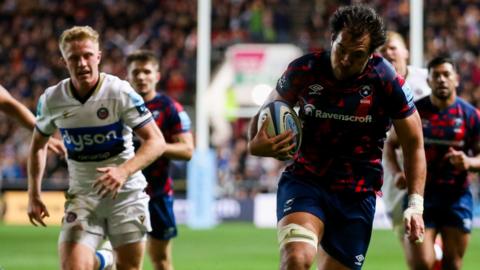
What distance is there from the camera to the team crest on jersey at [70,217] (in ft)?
21.1

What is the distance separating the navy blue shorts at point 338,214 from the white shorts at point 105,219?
117 centimetres

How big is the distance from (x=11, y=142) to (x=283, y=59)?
6658 mm

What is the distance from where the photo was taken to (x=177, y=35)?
26.7 m

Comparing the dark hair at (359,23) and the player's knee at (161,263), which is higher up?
the dark hair at (359,23)

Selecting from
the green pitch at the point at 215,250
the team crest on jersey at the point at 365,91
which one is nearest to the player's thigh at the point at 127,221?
the team crest on jersey at the point at 365,91

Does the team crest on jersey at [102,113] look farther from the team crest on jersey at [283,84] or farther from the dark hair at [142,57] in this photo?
the dark hair at [142,57]

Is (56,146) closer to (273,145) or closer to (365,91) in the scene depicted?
(273,145)

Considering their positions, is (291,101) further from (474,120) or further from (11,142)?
(11,142)

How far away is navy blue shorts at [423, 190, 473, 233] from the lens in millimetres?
8273

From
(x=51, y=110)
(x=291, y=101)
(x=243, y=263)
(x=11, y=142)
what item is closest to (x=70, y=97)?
(x=51, y=110)

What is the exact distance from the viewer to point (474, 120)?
8305 mm

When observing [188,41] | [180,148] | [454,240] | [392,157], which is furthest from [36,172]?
[188,41]

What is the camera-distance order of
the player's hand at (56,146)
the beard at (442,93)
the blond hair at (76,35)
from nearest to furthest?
the blond hair at (76,35)
the player's hand at (56,146)
the beard at (442,93)

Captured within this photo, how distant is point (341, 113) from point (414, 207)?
0.66 metres
